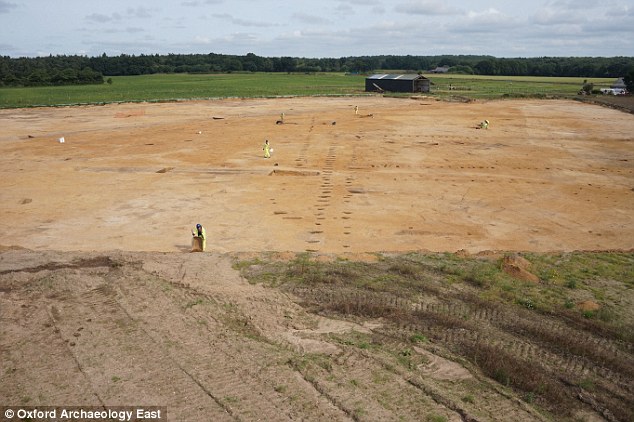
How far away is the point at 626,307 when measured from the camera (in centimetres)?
1127

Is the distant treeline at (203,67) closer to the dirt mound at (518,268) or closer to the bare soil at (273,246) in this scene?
the bare soil at (273,246)

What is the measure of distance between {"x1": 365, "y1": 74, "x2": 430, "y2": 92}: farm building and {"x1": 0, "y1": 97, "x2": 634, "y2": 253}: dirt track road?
2883cm

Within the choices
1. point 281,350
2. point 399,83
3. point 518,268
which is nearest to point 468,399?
point 281,350

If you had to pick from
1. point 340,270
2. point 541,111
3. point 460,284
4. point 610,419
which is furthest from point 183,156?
point 541,111

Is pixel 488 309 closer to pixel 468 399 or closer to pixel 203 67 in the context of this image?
pixel 468 399

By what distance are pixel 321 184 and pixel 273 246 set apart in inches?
338

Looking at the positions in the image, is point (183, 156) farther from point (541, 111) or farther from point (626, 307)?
point (541, 111)

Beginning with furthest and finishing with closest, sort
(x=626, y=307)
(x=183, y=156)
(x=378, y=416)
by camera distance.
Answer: (x=183, y=156)
(x=626, y=307)
(x=378, y=416)

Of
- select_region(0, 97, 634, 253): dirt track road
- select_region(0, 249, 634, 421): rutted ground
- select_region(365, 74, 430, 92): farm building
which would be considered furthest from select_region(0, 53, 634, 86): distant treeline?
select_region(0, 249, 634, 421): rutted ground

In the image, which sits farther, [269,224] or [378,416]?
[269,224]

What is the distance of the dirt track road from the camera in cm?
1742

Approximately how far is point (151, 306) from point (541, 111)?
5176 cm

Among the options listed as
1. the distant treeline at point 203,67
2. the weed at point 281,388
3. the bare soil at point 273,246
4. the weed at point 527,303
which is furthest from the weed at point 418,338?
the distant treeline at point 203,67

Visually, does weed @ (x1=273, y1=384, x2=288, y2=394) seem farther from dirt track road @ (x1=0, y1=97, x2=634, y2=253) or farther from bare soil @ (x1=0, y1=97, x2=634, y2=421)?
dirt track road @ (x1=0, y1=97, x2=634, y2=253)
